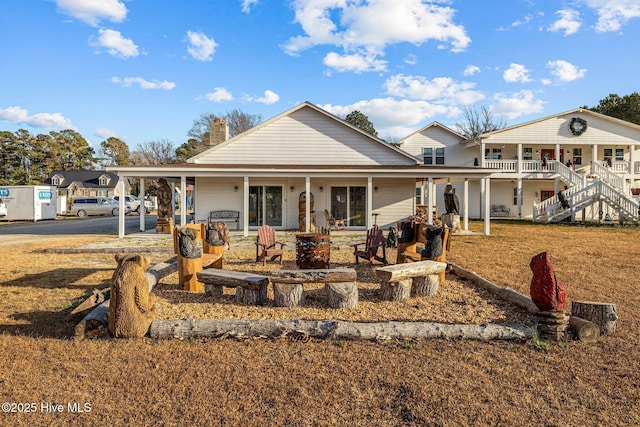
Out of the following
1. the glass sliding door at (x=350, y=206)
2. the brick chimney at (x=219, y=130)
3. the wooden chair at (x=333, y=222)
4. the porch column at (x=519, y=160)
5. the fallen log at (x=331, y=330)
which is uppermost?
the brick chimney at (x=219, y=130)

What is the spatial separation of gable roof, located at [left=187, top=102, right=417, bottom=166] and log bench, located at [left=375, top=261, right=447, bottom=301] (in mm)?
11290

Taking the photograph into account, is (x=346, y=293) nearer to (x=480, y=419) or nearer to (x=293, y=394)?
(x=293, y=394)

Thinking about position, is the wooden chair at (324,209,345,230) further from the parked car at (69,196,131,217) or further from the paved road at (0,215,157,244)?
the parked car at (69,196,131,217)

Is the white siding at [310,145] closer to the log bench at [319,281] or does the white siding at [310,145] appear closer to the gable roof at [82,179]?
the log bench at [319,281]

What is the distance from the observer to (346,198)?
16547mm

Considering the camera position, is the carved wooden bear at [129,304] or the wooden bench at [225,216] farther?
the wooden bench at [225,216]

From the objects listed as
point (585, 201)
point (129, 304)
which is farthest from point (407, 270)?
point (585, 201)

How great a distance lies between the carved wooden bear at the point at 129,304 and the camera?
4125 mm

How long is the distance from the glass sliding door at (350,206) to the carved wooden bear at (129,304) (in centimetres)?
1261

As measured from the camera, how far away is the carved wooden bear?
13.5 feet

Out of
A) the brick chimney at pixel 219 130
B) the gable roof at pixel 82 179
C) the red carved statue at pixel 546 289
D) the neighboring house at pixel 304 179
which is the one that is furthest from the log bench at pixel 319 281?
the gable roof at pixel 82 179

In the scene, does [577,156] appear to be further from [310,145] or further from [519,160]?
[310,145]

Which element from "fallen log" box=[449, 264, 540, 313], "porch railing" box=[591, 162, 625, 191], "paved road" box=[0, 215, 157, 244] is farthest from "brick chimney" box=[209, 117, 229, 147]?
"porch railing" box=[591, 162, 625, 191]

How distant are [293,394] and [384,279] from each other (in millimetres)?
2665
